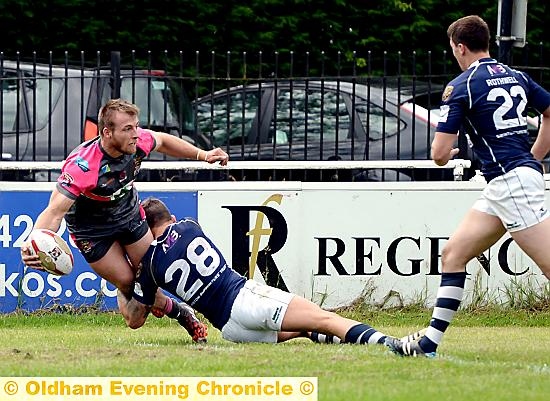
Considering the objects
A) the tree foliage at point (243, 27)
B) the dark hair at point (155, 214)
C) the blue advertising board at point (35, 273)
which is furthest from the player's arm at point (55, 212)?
the tree foliage at point (243, 27)

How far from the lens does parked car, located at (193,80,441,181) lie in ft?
41.5

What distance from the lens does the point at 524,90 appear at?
8.30 metres

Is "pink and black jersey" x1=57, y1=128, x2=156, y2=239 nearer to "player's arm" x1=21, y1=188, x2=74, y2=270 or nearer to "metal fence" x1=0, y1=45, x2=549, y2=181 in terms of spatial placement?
"player's arm" x1=21, y1=188, x2=74, y2=270

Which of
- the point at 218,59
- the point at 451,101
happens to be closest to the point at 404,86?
the point at 451,101

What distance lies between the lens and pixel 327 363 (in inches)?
301

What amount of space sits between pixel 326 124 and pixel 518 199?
4.89 metres

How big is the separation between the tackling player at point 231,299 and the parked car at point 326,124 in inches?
148

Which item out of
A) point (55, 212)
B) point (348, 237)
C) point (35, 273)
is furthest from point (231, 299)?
point (35, 273)

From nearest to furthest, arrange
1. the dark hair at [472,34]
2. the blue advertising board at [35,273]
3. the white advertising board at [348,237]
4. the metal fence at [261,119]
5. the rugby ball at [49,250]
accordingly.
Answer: the dark hair at [472,34], the rugby ball at [49,250], the blue advertising board at [35,273], the white advertising board at [348,237], the metal fence at [261,119]

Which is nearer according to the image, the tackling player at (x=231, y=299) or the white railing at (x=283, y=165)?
the tackling player at (x=231, y=299)

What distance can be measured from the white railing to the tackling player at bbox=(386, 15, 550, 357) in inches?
160

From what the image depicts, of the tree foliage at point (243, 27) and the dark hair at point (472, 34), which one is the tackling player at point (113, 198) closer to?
the dark hair at point (472, 34)

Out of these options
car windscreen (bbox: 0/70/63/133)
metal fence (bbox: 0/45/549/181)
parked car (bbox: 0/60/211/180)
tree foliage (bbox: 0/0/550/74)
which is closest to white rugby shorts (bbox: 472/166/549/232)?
metal fence (bbox: 0/45/549/181)

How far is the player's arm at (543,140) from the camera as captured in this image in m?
8.56
